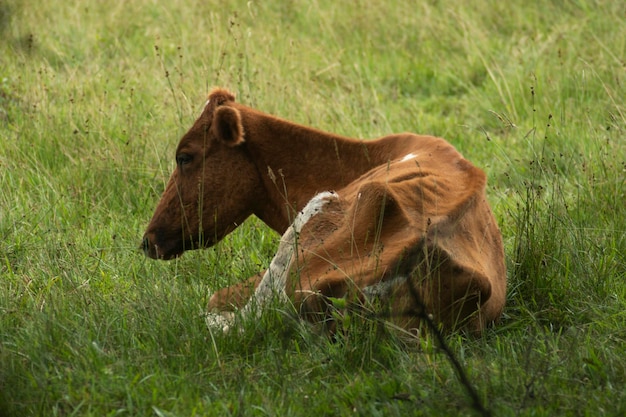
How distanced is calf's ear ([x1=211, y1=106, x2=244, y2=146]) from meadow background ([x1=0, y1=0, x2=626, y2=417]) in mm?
673

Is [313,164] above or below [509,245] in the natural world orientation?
above

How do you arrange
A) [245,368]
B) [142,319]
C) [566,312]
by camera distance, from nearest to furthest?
[245,368]
[142,319]
[566,312]

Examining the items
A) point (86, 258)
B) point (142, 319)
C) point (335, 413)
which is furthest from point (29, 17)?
point (335, 413)

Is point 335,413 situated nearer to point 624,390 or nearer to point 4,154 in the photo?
point 624,390

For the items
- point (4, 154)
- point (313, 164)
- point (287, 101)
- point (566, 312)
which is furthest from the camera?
point (287, 101)

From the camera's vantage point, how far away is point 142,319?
4574mm

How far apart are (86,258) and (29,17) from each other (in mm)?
4934

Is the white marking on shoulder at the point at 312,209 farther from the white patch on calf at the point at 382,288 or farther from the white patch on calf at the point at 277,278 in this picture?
the white patch on calf at the point at 382,288

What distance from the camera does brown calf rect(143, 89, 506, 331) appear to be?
4.39 meters

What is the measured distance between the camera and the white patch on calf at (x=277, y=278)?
459 centimetres

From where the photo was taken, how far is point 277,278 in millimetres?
4945

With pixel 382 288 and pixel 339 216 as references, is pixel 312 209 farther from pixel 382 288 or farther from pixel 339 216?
pixel 382 288

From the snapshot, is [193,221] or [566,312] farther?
[193,221]

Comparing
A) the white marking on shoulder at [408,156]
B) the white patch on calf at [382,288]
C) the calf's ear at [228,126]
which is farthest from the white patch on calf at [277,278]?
the calf's ear at [228,126]
